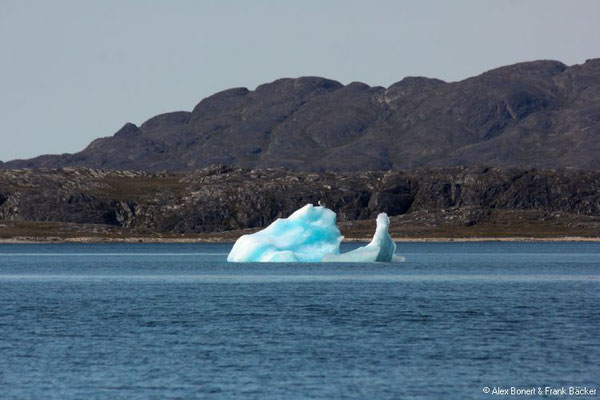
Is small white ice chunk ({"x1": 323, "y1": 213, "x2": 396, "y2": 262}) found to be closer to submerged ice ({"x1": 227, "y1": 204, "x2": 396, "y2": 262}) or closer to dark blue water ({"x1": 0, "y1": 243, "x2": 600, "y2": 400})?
submerged ice ({"x1": 227, "y1": 204, "x2": 396, "y2": 262})

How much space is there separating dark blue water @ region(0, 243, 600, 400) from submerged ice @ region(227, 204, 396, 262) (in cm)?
1491

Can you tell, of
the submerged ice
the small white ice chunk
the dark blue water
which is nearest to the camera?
the dark blue water

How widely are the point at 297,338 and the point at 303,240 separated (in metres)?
66.2

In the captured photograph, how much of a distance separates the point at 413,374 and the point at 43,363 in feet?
56.7

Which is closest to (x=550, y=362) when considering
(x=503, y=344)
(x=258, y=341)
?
(x=503, y=344)

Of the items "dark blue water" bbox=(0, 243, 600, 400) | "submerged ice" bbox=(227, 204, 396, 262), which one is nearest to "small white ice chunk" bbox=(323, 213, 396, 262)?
"submerged ice" bbox=(227, 204, 396, 262)

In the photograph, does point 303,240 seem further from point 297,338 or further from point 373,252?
point 297,338

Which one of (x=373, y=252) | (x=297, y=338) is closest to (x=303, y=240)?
(x=373, y=252)

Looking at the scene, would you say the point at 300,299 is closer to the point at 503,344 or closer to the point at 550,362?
the point at 503,344

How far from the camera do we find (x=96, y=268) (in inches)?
5709

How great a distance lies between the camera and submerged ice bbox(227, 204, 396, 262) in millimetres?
123875

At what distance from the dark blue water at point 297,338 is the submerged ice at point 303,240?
1491 cm

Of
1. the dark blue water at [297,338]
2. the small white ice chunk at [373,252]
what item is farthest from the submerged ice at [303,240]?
the dark blue water at [297,338]

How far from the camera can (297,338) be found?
59219 millimetres
